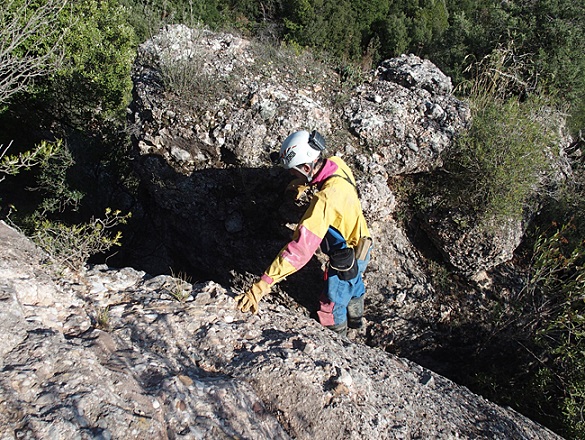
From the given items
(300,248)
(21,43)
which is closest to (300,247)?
(300,248)

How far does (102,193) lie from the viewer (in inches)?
267

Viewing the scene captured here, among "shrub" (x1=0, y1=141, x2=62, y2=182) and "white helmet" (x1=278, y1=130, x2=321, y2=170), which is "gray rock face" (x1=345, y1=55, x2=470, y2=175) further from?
"shrub" (x1=0, y1=141, x2=62, y2=182)

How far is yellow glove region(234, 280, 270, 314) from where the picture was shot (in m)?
3.45

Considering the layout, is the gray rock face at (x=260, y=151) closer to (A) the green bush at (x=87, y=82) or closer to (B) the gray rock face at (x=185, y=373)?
(A) the green bush at (x=87, y=82)

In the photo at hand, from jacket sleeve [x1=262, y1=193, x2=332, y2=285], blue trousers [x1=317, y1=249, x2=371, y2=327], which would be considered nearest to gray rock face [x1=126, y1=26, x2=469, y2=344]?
blue trousers [x1=317, y1=249, x2=371, y2=327]

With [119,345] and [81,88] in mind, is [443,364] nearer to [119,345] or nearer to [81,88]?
[119,345]

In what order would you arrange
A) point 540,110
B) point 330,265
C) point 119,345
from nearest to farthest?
point 119,345 → point 330,265 → point 540,110

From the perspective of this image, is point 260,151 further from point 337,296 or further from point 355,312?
point 355,312

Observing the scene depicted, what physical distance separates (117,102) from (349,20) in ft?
46.7

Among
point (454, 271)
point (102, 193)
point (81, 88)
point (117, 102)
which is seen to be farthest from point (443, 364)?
point (81, 88)

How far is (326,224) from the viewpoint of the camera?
355cm

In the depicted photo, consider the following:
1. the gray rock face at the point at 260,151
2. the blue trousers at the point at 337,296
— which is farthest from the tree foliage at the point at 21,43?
the blue trousers at the point at 337,296

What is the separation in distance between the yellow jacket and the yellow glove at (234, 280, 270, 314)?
0.06 m

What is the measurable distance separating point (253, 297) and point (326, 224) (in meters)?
0.86
